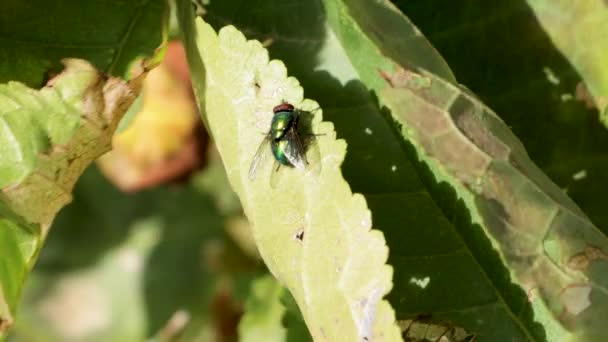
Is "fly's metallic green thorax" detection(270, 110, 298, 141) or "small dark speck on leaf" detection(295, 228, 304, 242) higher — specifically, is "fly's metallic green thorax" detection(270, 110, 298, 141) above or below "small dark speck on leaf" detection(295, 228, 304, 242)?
above

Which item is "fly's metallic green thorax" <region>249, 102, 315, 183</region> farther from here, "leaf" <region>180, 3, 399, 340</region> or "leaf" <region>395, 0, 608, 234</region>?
"leaf" <region>395, 0, 608, 234</region>

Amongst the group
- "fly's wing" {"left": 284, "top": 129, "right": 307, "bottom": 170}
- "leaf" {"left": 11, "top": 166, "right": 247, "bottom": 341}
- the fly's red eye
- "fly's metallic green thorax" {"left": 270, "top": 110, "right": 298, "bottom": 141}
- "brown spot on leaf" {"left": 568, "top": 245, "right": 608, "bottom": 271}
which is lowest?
"leaf" {"left": 11, "top": 166, "right": 247, "bottom": 341}

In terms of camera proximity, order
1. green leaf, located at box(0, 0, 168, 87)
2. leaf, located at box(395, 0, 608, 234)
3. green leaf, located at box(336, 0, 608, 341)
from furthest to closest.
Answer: leaf, located at box(395, 0, 608, 234)
green leaf, located at box(0, 0, 168, 87)
green leaf, located at box(336, 0, 608, 341)

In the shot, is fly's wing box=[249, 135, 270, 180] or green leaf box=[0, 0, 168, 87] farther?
green leaf box=[0, 0, 168, 87]

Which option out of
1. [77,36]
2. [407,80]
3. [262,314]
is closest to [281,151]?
[407,80]

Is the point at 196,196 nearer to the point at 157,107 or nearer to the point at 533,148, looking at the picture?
the point at 157,107

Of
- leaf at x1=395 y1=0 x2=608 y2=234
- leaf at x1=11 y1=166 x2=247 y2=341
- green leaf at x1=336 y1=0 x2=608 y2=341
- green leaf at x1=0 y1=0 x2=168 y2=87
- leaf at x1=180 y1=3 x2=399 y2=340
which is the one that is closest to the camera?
leaf at x1=180 y1=3 x2=399 y2=340

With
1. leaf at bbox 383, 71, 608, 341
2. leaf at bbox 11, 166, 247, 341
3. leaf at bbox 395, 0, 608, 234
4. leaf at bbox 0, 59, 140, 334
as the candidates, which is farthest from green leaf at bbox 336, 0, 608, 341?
leaf at bbox 11, 166, 247, 341

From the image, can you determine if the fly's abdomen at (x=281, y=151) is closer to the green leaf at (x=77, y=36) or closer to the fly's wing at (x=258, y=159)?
the fly's wing at (x=258, y=159)
